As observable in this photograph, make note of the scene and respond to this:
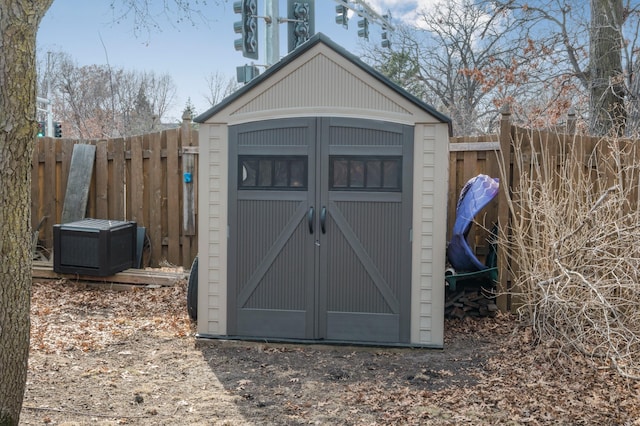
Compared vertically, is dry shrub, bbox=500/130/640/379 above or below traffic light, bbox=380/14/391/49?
below

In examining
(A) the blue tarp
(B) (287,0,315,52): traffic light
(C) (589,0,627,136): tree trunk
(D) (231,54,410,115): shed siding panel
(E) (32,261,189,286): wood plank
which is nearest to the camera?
(D) (231,54,410,115): shed siding panel

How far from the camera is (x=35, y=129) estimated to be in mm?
3004

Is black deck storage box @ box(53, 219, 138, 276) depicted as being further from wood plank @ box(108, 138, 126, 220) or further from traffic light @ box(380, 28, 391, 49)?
traffic light @ box(380, 28, 391, 49)

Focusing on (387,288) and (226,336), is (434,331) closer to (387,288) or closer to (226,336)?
(387,288)

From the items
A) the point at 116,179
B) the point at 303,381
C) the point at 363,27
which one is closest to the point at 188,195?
the point at 116,179

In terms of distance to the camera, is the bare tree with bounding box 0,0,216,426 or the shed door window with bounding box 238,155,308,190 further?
the shed door window with bounding box 238,155,308,190

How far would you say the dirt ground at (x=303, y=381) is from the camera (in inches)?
155

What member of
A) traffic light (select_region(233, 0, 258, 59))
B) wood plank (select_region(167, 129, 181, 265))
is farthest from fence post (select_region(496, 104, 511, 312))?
traffic light (select_region(233, 0, 258, 59))

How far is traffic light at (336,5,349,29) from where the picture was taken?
13656 mm

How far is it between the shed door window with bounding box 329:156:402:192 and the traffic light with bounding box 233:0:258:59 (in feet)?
18.4

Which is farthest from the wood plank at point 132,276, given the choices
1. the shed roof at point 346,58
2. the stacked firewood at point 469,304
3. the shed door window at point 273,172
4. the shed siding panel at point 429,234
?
the shed siding panel at point 429,234

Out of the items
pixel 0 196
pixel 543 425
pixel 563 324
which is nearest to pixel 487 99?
pixel 563 324

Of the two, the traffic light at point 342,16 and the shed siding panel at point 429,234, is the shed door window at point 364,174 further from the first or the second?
the traffic light at point 342,16

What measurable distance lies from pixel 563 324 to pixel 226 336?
113 inches
